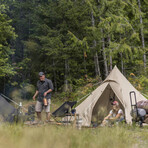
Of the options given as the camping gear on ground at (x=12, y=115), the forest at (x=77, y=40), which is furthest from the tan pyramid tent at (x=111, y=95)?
the forest at (x=77, y=40)

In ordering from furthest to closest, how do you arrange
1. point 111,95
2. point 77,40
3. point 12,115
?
1. point 77,40
2. point 111,95
3. point 12,115

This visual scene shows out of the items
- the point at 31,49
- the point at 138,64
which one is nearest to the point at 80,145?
the point at 138,64

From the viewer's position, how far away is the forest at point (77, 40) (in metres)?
14.0

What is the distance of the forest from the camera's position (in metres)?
14.0

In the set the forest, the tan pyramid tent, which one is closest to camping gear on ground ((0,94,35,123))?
the tan pyramid tent

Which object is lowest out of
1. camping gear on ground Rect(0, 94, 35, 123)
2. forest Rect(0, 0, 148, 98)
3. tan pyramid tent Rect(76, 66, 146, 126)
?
camping gear on ground Rect(0, 94, 35, 123)

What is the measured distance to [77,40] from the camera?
565 inches

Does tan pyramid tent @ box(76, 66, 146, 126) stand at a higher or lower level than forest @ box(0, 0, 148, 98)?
lower

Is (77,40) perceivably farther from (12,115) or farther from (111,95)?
(12,115)

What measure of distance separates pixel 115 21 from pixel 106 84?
15.0 ft

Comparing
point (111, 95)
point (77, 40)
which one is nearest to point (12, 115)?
point (111, 95)

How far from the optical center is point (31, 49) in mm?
20000

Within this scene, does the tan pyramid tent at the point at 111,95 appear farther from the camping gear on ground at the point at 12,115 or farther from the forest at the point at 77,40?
the forest at the point at 77,40

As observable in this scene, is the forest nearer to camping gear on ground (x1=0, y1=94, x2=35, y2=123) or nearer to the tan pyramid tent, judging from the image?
the tan pyramid tent
